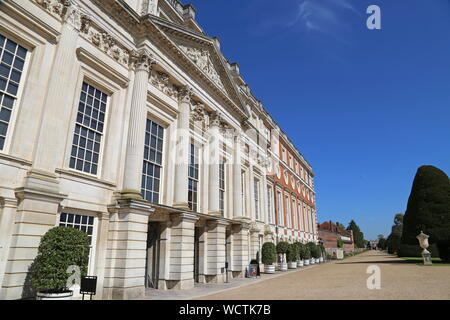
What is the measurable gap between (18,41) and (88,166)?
4807 mm

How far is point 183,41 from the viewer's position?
57.7 feet

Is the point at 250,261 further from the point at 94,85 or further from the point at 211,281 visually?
the point at 94,85

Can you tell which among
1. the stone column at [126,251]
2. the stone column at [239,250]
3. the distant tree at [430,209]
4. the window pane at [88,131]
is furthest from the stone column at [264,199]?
the window pane at [88,131]

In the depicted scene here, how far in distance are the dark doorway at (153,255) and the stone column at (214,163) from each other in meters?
4.29

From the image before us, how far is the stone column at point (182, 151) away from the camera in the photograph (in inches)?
614

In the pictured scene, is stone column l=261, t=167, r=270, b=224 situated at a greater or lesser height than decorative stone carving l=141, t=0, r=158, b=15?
lesser

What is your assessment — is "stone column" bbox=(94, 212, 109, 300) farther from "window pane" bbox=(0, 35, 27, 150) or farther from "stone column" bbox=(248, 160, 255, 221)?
"stone column" bbox=(248, 160, 255, 221)

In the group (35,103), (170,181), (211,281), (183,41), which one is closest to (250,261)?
(211,281)

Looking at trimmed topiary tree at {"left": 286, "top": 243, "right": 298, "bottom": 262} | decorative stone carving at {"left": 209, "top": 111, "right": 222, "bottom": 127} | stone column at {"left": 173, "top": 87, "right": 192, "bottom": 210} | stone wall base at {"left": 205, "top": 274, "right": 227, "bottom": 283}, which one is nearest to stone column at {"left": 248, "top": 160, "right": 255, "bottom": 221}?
Result: trimmed topiary tree at {"left": 286, "top": 243, "right": 298, "bottom": 262}

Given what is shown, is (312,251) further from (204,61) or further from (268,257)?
(204,61)

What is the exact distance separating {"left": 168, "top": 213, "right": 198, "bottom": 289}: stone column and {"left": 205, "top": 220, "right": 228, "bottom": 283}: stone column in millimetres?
2982

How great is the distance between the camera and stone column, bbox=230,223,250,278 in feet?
70.3

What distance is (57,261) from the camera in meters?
8.34

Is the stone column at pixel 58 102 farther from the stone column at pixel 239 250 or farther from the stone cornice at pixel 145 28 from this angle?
the stone column at pixel 239 250
